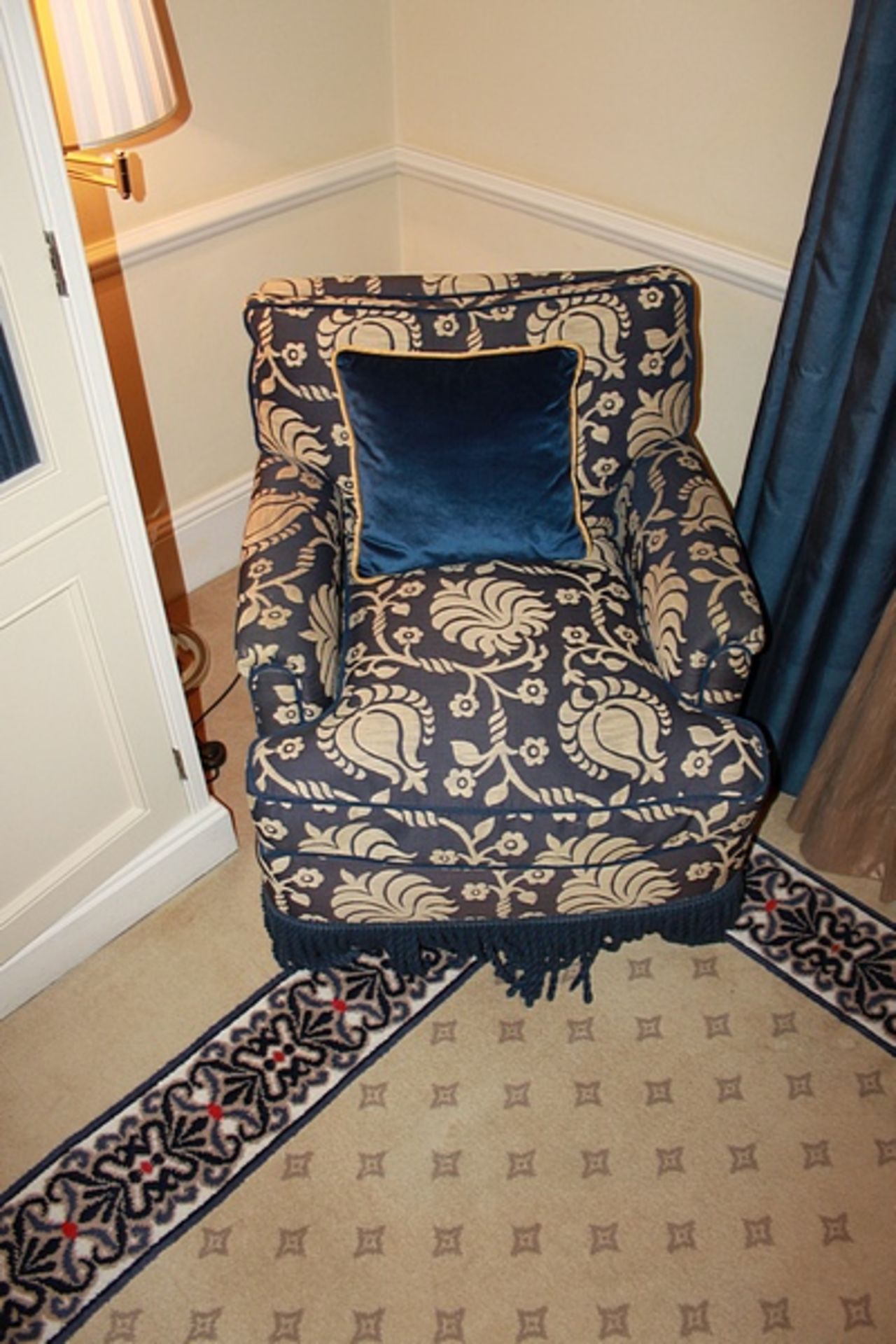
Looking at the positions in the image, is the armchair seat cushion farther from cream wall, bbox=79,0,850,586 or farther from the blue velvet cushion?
cream wall, bbox=79,0,850,586

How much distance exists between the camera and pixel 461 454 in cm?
176

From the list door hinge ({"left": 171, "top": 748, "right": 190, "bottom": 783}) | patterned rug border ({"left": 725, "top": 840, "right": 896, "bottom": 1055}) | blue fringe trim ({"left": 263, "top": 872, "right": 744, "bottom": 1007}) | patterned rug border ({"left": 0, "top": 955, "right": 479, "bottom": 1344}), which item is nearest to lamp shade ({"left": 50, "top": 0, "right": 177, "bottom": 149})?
door hinge ({"left": 171, "top": 748, "right": 190, "bottom": 783})

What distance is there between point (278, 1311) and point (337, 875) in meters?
0.59

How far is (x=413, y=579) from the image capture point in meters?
1.80

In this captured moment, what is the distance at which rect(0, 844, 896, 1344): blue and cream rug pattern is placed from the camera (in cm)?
149

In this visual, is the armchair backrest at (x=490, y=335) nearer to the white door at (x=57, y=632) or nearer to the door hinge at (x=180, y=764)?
the white door at (x=57, y=632)

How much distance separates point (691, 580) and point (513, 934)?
2.04 feet

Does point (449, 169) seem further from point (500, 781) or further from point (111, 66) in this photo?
point (500, 781)

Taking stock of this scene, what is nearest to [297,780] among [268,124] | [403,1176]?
[403,1176]

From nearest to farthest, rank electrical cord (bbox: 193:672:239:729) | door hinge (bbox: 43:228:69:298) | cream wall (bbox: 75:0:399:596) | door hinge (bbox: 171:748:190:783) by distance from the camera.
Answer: door hinge (bbox: 43:228:69:298) → door hinge (bbox: 171:748:190:783) → cream wall (bbox: 75:0:399:596) → electrical cord (bbox: 193:672:239:729)

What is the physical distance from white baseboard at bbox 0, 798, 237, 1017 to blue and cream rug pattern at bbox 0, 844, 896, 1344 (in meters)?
0.27

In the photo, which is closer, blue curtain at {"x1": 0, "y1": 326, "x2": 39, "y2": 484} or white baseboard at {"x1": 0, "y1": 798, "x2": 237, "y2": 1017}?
blue curtain at {"x1": 0, "y1": 326, "x2": 39, "y2": 484}

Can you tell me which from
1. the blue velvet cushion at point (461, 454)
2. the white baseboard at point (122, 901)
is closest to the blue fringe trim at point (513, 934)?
the white baseboard at point (122, 901)

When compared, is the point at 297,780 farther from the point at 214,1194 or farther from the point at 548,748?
the point at 214,1194
